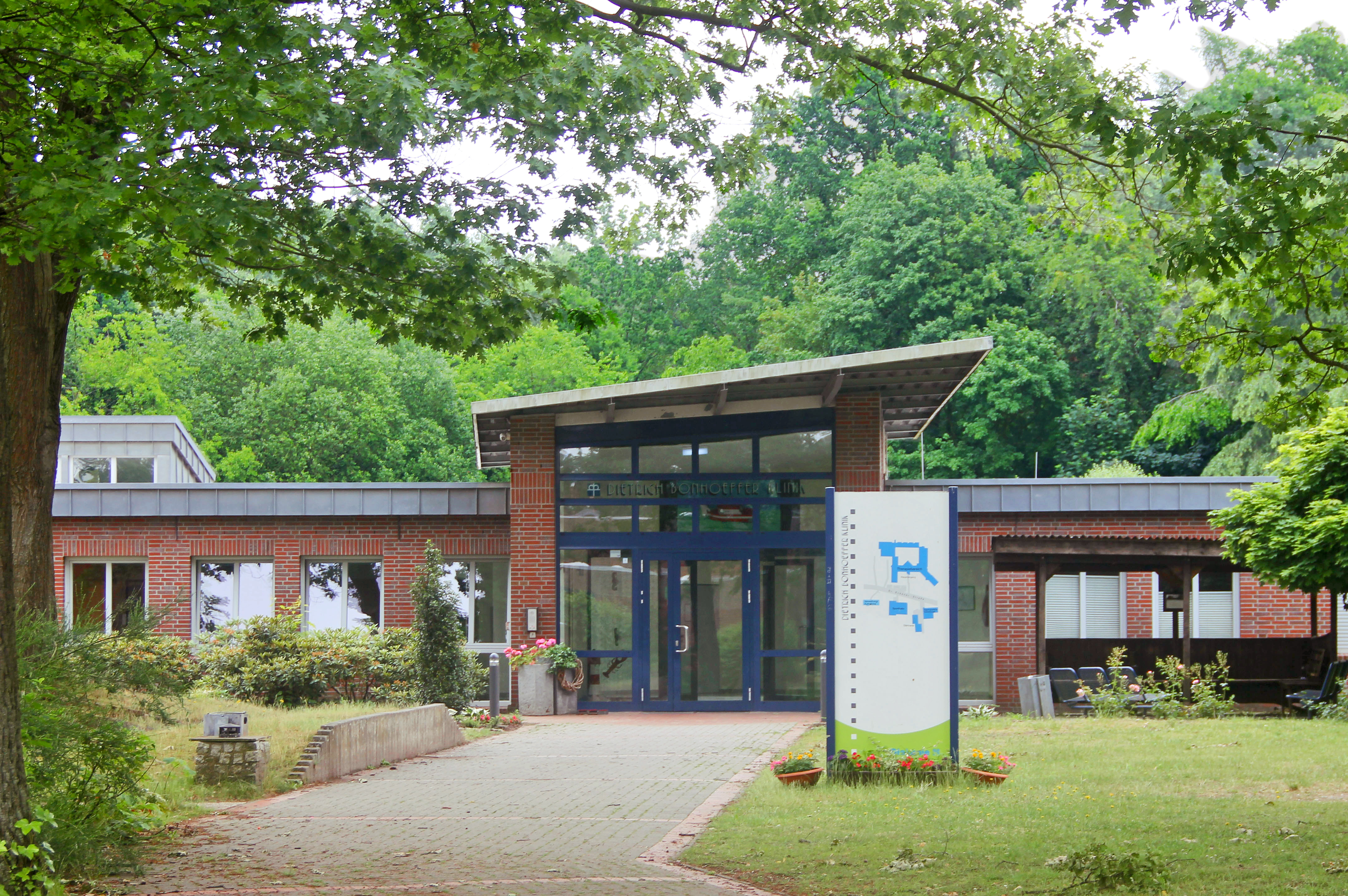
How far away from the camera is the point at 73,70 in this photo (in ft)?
27.8

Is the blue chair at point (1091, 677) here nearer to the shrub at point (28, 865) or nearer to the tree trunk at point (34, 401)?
the tree trunk at point (34, 401)

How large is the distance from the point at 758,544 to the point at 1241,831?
11.6 metres

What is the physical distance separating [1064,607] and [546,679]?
8978mm

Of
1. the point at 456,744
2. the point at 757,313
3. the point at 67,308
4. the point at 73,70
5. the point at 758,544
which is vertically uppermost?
the point at 757,313

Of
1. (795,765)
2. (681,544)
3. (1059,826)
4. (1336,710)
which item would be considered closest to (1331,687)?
(1336,710)

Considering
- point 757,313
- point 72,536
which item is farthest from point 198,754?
point 757,313

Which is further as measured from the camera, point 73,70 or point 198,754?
point 198,754

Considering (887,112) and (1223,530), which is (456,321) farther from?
(1223,530)

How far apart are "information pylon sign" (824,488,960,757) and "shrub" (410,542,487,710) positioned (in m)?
7.31

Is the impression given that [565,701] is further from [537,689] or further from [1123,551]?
[1123,551]

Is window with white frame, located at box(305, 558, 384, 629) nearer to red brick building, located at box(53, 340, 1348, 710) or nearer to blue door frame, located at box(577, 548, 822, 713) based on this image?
red brick building, located at box(53, 340, 1348, 710)

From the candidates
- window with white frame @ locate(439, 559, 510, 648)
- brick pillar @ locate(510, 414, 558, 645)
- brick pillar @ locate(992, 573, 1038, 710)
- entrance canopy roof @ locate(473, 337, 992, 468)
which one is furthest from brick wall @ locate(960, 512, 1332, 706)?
window with white frame @ locate(439, 559, 510, 648)

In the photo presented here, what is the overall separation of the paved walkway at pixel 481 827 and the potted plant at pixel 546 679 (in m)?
4.21

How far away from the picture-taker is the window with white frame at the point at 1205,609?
21641 millimetres
